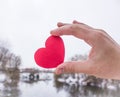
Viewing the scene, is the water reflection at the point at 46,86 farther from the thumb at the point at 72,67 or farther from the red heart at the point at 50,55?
the thumb at the point at 72,67

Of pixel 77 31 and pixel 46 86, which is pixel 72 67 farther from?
pixel 46 86

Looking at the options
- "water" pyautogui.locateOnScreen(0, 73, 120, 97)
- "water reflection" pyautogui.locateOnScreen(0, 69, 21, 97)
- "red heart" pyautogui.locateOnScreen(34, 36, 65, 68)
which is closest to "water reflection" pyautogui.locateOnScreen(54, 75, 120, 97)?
"water" pyautogui.locateOnScreen(0, 73, 120, 97)

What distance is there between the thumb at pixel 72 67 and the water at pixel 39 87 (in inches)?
33.7

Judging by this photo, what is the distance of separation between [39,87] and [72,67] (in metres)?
0.87

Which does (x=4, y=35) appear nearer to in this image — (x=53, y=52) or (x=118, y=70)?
(x=53, y=52)

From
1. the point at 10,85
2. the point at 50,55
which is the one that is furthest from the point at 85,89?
the point at 50,55

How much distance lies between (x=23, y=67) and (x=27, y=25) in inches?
8.7

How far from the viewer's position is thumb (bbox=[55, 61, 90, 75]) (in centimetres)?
62

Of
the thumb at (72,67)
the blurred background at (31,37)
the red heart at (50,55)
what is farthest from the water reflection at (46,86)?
the thumb at (72,67)

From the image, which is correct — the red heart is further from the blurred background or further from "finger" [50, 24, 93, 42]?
the blurred background

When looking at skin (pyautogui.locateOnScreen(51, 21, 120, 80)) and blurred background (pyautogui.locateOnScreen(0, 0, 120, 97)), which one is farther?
blurred background (pyautogui.locateOnScreen(0, 0, 120, 97))

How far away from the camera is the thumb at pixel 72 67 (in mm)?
616

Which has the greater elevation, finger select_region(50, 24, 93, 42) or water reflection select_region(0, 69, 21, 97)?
finger select_region(50, 24, 93, 42)

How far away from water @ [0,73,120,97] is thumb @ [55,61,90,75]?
86 cm
